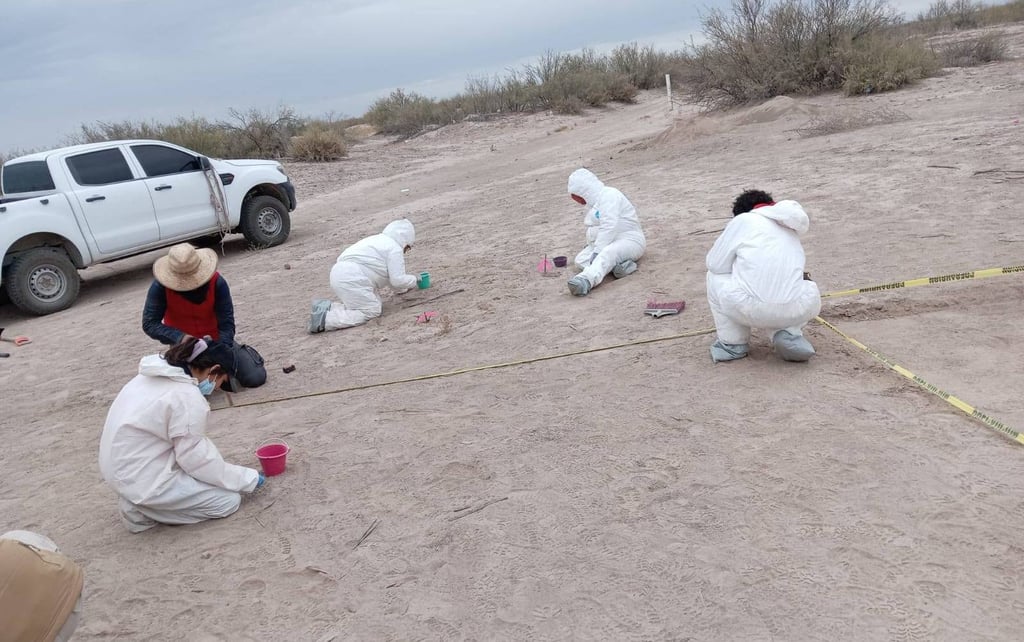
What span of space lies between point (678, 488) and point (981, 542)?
1233 millimetres

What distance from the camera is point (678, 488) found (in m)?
3.57

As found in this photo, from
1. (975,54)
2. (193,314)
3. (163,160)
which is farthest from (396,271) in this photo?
(975,54)

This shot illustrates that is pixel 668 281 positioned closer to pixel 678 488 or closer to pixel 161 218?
pixel 678 488

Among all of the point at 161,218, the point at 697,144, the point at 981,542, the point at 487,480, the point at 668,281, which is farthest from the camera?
the point at 697,144

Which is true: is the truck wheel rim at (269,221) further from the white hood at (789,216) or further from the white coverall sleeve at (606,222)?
the white hood at (789,216)

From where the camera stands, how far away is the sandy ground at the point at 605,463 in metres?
2.90

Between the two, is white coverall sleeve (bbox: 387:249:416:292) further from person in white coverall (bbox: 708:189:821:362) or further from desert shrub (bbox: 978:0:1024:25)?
desert shrub (bbox: 978:0:1024:25)

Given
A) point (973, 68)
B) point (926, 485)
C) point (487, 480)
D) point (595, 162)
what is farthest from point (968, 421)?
Answer: point (973, 68)

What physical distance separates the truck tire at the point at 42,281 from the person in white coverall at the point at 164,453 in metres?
6.97

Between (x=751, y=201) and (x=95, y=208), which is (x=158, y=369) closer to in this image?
(x=751, y=201)

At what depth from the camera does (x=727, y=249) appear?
4730 millimetres

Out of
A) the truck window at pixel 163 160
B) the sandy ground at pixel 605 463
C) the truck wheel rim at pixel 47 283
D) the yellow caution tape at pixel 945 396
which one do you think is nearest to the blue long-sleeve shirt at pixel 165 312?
the sandy ground at pixel 605 463

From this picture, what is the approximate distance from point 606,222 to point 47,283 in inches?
293

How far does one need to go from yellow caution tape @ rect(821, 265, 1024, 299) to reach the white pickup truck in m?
8.82
